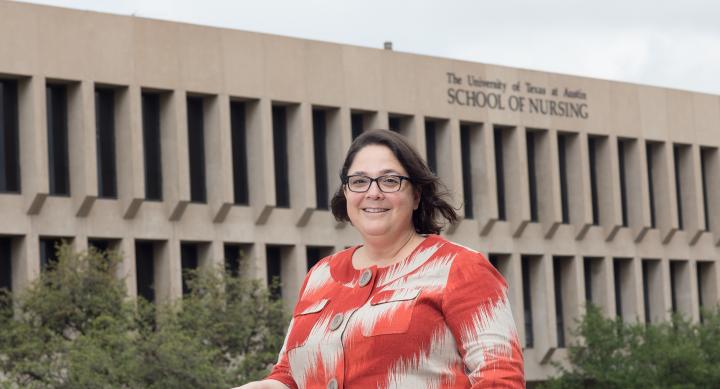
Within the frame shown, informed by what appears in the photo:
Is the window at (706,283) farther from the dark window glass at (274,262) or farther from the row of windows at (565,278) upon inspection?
the dark window glass at (274,262)

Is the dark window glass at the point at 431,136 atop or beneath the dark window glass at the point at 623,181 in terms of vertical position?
atop

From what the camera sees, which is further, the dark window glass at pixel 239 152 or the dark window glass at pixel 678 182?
the dark window glass at pixel 678 182

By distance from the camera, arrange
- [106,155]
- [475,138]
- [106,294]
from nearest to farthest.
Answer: [106,294], [106,155], [475,138]

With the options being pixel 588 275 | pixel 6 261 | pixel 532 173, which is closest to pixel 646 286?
pixel 588 275

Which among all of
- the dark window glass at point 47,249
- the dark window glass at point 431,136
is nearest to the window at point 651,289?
the dark window glass at point 431,136

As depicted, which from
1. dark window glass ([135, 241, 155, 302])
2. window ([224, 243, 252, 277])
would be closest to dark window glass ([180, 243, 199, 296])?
dark window glass ([135, 241, 155, 302])

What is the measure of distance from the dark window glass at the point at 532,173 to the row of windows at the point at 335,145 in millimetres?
34

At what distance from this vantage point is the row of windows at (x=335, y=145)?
152ft

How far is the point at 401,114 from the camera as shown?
177 ft

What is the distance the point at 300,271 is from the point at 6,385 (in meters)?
20.1

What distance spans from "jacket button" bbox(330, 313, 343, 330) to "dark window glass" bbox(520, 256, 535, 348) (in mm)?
53470

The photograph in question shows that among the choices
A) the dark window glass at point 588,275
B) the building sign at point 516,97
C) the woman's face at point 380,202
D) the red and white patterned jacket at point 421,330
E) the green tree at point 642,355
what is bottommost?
the green tree at point 642,355

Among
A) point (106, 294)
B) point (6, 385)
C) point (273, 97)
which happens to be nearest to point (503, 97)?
point (273, 97)

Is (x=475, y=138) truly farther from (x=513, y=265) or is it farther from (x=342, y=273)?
(x=342, y=273)
